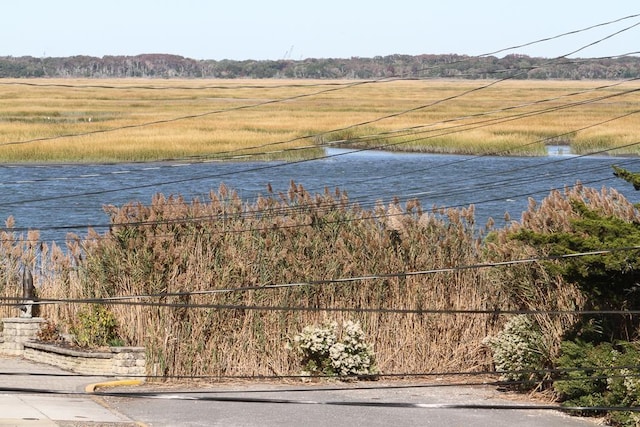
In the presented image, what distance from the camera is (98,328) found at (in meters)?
21.8

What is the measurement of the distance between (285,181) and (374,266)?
4037 centimetres

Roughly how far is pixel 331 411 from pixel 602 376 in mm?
3990

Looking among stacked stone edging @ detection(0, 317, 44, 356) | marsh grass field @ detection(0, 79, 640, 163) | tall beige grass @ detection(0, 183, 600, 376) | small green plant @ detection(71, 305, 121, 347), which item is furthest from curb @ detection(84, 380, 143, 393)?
marsh grass field @ detection(0, 79, 640, 163)

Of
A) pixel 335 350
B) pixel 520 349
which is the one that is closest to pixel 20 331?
pixel 335 350

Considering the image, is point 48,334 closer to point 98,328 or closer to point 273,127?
point 98,328

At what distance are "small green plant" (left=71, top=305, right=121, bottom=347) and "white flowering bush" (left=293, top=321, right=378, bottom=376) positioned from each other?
10.7 feet

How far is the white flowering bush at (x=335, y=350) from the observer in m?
21.3

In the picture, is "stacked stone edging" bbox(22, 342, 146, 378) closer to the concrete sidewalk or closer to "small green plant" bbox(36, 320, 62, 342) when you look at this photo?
the concrete sidewalk

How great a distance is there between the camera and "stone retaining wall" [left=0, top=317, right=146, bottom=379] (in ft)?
68.8

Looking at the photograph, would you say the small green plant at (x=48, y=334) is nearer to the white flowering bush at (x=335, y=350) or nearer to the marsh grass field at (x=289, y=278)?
the marsh grass field at (x=289, y=278)

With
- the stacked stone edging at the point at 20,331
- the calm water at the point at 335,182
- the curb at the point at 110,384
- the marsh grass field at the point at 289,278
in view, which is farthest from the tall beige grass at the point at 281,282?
the calm water at the point at 335,182

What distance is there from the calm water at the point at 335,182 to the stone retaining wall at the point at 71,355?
19.7 meters

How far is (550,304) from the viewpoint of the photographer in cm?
2075

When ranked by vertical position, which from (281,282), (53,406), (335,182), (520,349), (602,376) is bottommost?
(335,182)
